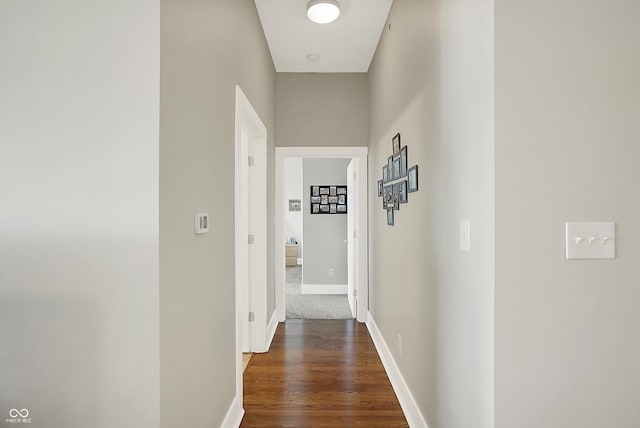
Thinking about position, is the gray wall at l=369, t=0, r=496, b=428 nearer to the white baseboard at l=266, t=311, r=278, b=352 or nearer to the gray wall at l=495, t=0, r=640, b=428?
the gray wall at l=495, t=0, r=640, b=428

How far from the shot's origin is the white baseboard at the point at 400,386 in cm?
197

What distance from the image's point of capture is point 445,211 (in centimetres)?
157

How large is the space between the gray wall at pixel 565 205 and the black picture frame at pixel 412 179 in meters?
0.86

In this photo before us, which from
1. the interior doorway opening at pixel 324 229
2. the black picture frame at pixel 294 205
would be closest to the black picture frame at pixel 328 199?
the interior doorway opening at pixel 324 229

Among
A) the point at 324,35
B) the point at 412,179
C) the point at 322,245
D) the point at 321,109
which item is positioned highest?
the point at 324,35

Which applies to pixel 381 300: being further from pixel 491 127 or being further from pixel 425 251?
pixel 491 127

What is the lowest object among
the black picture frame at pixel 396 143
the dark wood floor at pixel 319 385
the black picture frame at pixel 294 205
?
the dark wood floor at pixel 319 385

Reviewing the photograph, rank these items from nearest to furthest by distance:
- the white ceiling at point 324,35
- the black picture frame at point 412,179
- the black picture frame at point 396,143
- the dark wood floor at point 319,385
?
the black picture frame at point 412,179 < the dark wood floor at point 319,385 < the black picture frame at point 396,143 < the white ceiling at point 324,35

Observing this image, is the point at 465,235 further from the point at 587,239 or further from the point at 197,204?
the point at 197,204

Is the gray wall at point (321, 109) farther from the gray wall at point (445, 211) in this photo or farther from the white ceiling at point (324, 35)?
the gray wall at point (445, 211)

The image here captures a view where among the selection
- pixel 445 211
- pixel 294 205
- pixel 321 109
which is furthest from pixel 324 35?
pixel 294 205

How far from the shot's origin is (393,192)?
2.58 m

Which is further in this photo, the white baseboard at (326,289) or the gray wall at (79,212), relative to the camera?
the white baseboard at (326,289)

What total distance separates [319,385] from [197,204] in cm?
172
